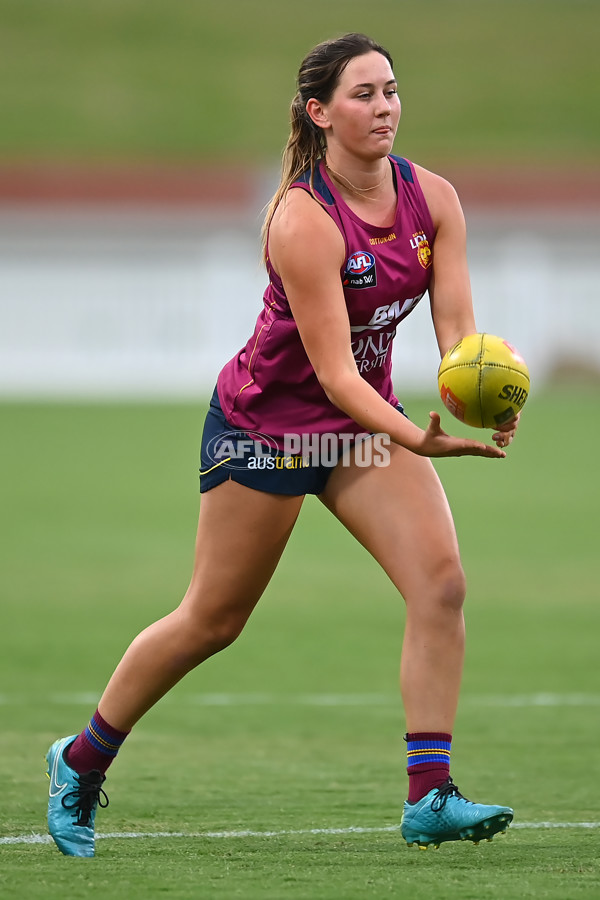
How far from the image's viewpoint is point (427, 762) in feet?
14.2

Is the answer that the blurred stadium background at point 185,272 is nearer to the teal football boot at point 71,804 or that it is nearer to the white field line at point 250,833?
the white field line at point 250,833

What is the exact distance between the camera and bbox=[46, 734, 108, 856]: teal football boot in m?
4.42

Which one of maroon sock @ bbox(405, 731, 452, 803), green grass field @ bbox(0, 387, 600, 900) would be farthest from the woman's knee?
green grass field @ bbox(0, 387, 600, 900)

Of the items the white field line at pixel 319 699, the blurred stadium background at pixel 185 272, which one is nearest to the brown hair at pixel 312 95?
the white field line at pixel 319 699

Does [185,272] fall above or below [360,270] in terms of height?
above

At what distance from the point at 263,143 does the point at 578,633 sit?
4013cm

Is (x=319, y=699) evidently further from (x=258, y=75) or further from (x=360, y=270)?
(x=258, y=75)

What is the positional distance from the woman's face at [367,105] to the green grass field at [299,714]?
211 cm

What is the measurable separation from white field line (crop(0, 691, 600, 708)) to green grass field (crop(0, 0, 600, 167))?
115 ft

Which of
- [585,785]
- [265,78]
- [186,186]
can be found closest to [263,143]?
[265,78]

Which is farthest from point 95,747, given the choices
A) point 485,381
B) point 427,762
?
point 485,381

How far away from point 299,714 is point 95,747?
2.20 meters

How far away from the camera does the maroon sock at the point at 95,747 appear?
461 cm

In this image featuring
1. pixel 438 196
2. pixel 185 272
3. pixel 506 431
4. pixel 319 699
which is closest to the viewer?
pixel 506 431
